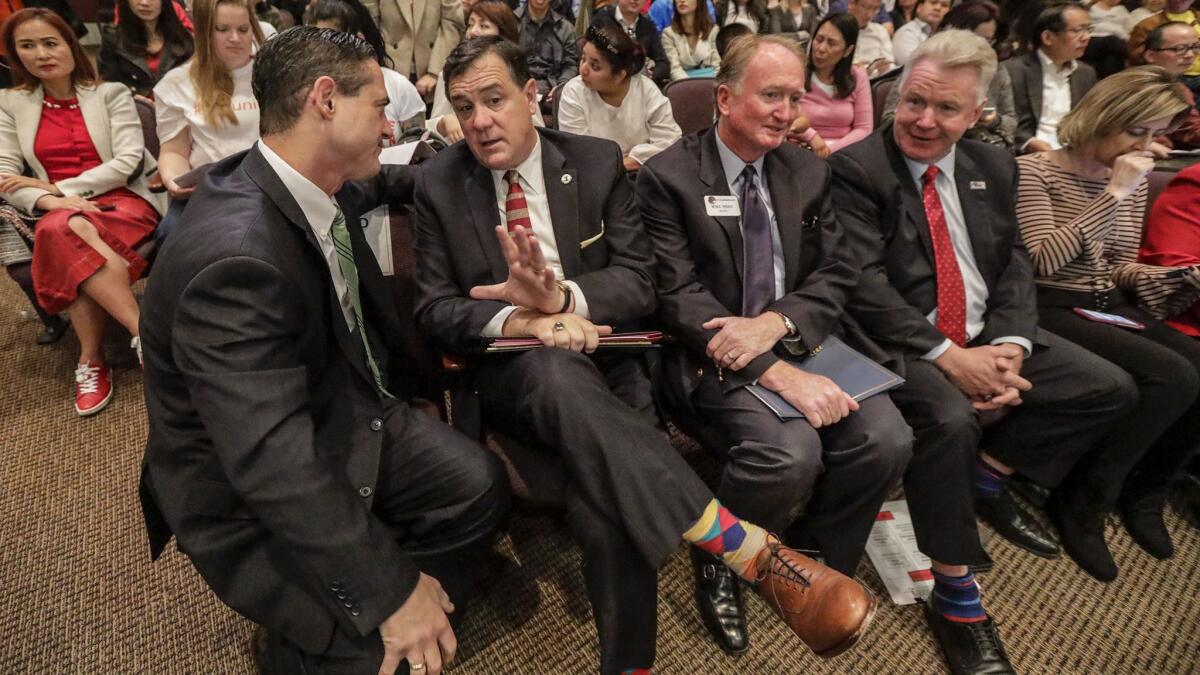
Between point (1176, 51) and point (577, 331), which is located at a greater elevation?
point (1176, 51)

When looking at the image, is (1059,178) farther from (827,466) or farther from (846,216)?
(827,466)

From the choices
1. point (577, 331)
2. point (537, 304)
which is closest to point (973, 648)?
point (577, 331)

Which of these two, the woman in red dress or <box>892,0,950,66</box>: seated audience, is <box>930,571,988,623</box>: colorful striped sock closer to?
the woman in red dress

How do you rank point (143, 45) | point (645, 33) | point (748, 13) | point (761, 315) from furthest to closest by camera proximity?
point (748, 13) < point (645, 33) < point (143, 45) < point (761, 315)

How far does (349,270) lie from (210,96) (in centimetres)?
152

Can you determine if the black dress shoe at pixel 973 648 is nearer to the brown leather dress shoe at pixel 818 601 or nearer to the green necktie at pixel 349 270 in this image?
the brown leather dress shoe at pixel 818 601

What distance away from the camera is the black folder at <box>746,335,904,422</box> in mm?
1505

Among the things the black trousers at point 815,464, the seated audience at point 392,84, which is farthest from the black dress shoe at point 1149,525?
the seated audience at point 392,84

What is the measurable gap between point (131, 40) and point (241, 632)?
9.92 feet

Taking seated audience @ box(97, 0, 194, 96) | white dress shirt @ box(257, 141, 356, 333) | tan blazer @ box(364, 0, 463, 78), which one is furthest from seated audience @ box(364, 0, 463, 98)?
white dress shirt @ box(257, 141, 356, 333)

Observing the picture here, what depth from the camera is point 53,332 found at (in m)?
2.80

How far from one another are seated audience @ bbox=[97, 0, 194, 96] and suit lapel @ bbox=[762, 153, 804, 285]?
9.54 ft

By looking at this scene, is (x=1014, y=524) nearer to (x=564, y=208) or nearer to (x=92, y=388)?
(x=564, y=208)

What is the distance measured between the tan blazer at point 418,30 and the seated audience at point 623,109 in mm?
1551
